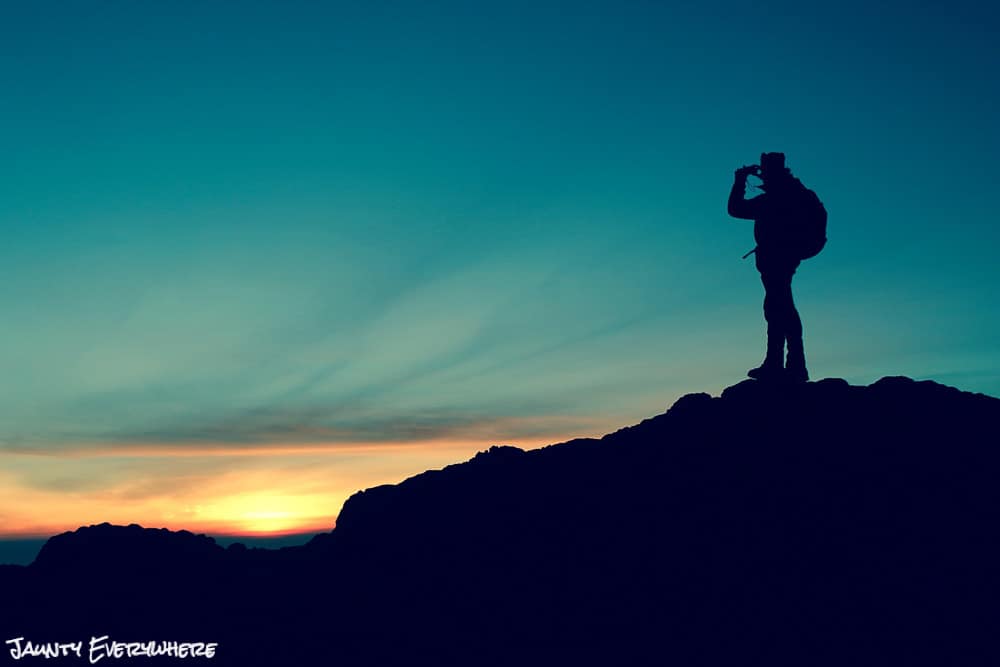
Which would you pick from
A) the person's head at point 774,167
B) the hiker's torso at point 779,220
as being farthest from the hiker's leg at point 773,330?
A: the person's head at point 774,167

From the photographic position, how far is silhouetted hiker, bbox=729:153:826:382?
19.4m

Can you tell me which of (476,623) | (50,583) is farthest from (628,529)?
(50,583)

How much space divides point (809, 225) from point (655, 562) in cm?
912

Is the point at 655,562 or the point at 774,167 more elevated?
the point at 774,167

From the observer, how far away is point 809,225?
1938 centimetres

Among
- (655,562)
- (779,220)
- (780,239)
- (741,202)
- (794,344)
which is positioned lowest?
(655,562)

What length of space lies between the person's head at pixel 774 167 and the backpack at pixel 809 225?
2.15ft

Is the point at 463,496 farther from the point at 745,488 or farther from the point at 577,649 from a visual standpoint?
the point at 745,488

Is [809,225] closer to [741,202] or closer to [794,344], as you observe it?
[741,202]

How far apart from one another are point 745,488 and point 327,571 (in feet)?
31.5

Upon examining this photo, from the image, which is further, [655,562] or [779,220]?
[779,220]

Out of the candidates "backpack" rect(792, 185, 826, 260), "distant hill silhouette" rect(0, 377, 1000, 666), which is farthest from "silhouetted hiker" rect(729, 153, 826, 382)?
"distant hill silhouette" rect(0, 377, 1000, 666)

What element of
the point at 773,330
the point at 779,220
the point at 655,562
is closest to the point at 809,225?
the point at 779,220

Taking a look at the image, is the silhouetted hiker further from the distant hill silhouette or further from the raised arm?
the distant hill silhouette
